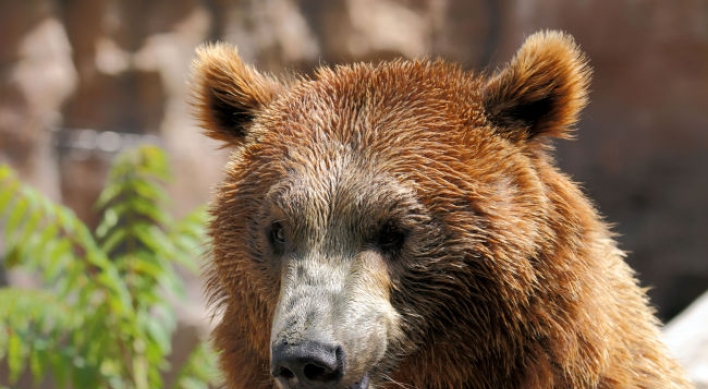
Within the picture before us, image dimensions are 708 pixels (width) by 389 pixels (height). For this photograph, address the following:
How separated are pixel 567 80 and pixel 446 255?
2.73ft

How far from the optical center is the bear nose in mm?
2836

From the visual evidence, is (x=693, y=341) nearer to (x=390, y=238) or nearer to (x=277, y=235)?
(x=390, y=238)

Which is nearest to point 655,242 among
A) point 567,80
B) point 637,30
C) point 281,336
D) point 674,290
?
point 674,290

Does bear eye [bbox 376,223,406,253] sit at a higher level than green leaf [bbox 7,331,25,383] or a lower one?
higher

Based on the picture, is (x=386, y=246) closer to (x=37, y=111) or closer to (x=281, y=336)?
(x=281, y=336)

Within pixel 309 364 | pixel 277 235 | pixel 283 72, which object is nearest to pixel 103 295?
pixel 277 235

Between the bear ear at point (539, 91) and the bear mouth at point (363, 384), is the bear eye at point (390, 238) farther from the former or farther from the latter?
the bear ear at point (539, 91)

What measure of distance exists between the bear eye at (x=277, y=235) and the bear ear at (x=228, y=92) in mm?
604

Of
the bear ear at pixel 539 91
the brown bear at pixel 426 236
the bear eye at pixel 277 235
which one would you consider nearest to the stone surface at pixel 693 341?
the brown bear at pixel 426 236

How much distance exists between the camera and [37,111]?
30.2 feet

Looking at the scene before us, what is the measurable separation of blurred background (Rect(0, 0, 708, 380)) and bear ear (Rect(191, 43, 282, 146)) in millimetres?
5535

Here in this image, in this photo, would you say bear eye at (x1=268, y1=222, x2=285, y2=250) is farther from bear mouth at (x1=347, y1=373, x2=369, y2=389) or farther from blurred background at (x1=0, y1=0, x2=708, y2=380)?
blurred background at (x1=0, y1=0, x2=708, y2=380)

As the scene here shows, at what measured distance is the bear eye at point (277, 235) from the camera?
11.0ft

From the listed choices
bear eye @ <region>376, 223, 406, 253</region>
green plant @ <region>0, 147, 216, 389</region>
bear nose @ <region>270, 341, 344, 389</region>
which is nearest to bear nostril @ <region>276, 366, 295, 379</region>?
bear nose @ <region>270, 341, 344, 389</region>
